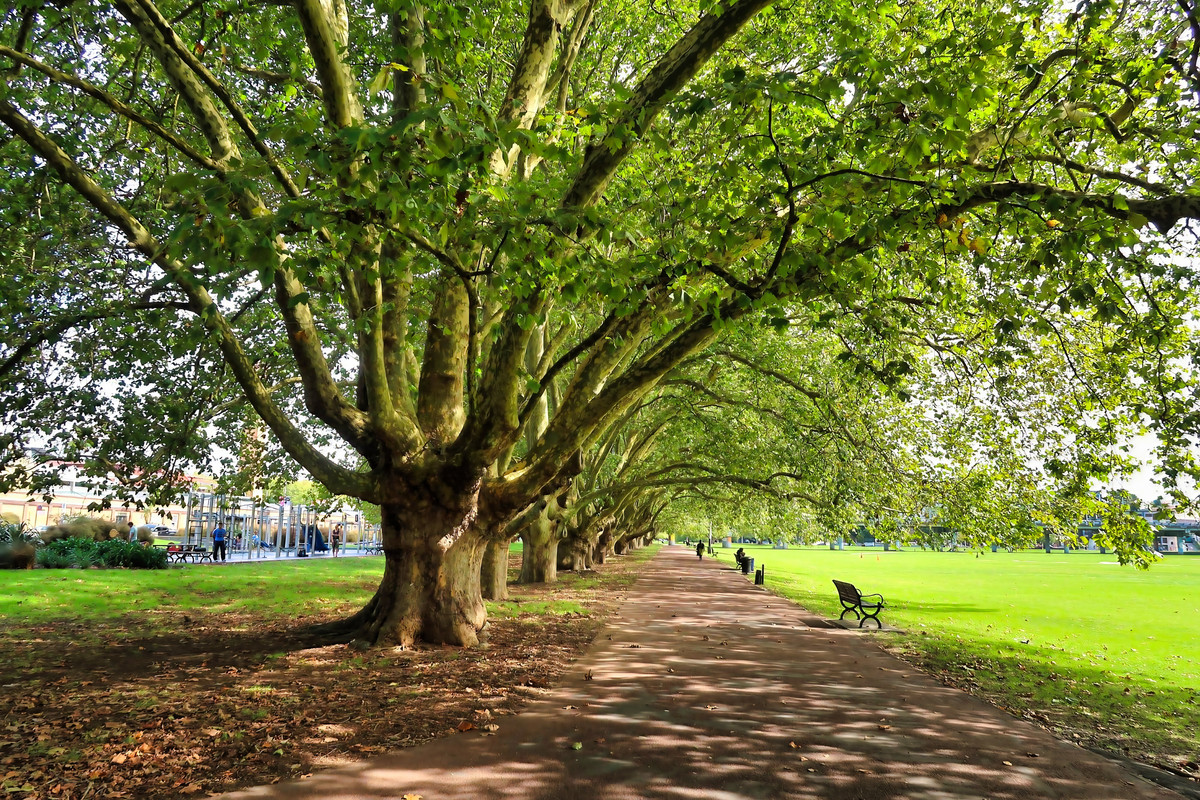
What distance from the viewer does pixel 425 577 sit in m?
8.38

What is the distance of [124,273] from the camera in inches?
372

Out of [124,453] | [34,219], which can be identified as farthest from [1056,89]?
[124,453]

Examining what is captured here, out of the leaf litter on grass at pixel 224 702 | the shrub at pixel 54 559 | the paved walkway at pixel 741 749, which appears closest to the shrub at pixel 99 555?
the shrub at pixel 54 559

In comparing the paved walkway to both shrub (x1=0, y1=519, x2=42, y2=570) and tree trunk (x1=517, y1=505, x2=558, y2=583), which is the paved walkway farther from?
shrub (x1=0, y1=519, x2=42, y2=570)

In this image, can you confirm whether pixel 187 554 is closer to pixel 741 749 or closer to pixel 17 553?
pixel 17 553

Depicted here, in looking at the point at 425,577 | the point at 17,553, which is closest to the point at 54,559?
the point at 17,553

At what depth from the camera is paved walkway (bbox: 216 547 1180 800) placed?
13.6ft

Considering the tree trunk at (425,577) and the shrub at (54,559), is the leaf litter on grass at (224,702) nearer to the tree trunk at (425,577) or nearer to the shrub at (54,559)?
the tree trunk at (425,577)

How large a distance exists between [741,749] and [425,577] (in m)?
4.81

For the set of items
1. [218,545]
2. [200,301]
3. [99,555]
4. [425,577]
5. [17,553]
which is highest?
[200,301]

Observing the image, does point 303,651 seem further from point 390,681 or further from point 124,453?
point 124,453

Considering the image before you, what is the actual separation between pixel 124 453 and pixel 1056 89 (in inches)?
523

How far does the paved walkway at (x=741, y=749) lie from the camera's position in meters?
4.16

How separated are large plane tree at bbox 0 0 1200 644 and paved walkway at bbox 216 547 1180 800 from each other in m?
3.07
